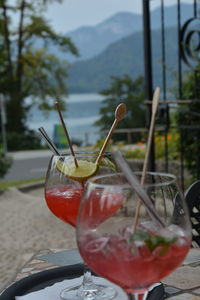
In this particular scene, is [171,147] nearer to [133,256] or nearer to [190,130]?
[190,130]

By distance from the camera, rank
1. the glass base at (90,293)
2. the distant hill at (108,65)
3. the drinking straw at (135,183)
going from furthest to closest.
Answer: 1. the distant hill at (108,65)
2. the glass base at (90,293)
3. the drinking straw at (135,183)

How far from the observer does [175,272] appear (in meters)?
1.48

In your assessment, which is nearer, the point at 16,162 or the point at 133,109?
the point at 16,162

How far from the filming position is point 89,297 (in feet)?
3.97

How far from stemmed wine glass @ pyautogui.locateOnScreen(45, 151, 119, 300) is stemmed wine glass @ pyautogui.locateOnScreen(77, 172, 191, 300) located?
0.93 ft

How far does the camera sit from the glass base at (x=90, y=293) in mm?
1210

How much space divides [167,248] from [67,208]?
0.42m

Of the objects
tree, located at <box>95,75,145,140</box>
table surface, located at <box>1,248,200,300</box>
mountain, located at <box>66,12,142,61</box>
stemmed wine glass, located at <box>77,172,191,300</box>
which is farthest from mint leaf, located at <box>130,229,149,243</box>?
mountain, located at <box>66,12,142,61</box>

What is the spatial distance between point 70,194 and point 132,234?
0.40m

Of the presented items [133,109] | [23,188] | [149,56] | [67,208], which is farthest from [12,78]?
[67,208]

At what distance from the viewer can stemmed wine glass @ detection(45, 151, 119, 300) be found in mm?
1237

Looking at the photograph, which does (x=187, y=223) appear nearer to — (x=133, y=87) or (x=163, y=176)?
(x=163, y=176)

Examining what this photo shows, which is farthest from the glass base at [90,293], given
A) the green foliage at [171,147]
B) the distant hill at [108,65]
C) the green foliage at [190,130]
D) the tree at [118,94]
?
the distant hill at [108,65]

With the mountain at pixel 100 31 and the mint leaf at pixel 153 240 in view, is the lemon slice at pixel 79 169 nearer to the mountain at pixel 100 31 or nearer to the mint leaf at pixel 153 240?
the mint leaf at pixel 153 240
